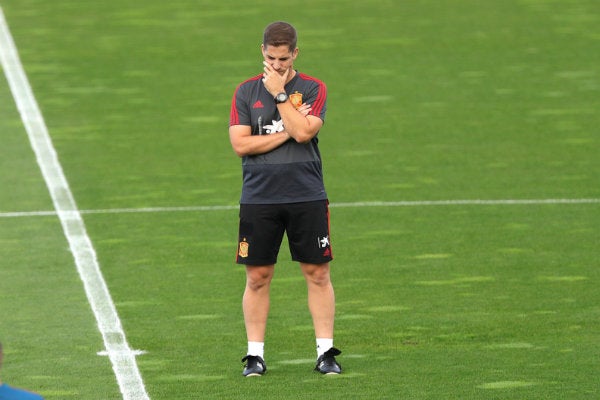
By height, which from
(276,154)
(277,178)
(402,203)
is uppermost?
(276,154)

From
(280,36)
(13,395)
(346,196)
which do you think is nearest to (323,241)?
(280,36)

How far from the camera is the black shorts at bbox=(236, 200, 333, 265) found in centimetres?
809

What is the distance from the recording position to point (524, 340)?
9.09 meters

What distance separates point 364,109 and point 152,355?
922 centimetres

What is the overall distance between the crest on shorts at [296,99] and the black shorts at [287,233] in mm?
524

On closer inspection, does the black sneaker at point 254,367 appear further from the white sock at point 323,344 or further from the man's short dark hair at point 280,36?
the man's short dark hair at point 280,36

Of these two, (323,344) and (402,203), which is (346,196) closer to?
(402,203)

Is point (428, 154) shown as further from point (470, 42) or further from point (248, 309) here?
point (248, 309)

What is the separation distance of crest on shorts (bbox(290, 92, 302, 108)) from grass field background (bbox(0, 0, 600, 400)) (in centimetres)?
147

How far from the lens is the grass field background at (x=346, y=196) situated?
8.64m

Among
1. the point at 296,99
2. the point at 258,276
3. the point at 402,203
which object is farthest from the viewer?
the point at 402,203

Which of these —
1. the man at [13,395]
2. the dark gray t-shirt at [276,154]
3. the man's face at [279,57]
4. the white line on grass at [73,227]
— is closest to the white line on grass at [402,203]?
the white line on grass at [73,227]

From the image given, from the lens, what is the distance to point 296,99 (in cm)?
804

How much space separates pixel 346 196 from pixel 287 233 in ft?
19.9
